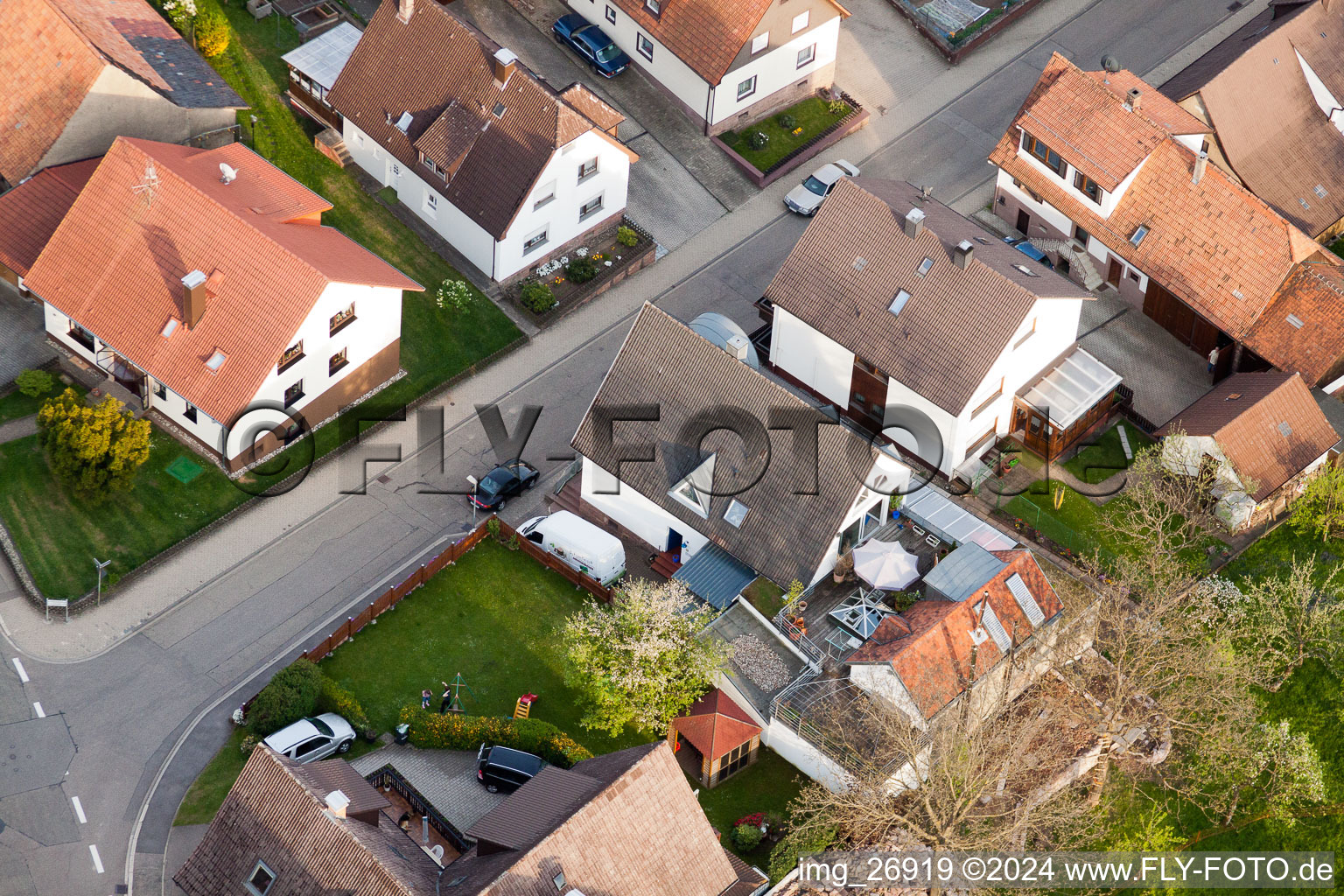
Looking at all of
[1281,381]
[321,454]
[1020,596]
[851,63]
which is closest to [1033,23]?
[851,63]

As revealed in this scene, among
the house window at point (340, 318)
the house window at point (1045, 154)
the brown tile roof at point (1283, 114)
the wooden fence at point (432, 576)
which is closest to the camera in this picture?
the wooden fence at point (432, 576)

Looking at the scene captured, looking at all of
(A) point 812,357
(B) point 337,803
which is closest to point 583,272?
(A) point 812,357

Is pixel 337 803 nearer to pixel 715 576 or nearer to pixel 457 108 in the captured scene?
pixel 715 576

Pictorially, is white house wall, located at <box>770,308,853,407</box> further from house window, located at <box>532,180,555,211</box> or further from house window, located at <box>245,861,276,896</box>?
house window, located at <box>245,861,276,896</box>

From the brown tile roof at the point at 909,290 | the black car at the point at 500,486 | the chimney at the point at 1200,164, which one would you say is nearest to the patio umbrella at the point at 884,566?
the brown tile roof at the point at 909,290

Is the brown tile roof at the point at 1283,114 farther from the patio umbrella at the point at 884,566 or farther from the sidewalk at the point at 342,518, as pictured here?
the patio umbrella at the point at 884,566

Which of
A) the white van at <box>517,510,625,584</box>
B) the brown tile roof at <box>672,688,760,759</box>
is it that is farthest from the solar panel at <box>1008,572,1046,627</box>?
the white van at <box>517,510,625,584</box>
